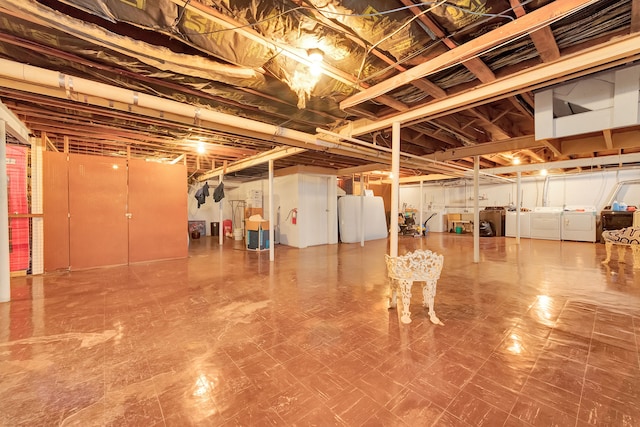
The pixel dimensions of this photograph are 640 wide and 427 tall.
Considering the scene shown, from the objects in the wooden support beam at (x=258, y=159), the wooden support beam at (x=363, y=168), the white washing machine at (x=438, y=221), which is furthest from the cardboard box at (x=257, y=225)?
the white washing machine at (x=438, y=221)

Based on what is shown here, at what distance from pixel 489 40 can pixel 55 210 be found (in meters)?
7.27

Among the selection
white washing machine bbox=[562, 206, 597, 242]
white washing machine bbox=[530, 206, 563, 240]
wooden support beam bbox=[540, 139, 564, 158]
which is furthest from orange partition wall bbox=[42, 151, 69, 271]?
white washing machine bbox=[562, 206, 597, 242]

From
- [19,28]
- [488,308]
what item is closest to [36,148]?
[19,28]

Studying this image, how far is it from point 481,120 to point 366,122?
173cm

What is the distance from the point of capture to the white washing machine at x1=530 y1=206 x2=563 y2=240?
9375 mm

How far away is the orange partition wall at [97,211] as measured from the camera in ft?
17.0

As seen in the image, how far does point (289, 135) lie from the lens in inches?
152

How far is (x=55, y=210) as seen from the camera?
4.98 meters

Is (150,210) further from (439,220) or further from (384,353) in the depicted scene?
(439,220)

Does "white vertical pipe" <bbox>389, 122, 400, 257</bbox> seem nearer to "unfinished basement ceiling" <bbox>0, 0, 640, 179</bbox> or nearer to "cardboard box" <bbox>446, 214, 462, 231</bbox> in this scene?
"unfinished basement ceiling" <bbox>0, 0, 640, 179</bbox>

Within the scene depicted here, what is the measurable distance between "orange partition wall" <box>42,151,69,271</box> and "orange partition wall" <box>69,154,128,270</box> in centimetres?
8

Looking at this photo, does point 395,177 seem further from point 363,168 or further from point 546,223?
point 546,223

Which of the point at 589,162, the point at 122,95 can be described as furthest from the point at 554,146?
the point at 122,95

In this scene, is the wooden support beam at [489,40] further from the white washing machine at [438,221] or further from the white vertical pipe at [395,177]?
the white washing machine at [438,221]
